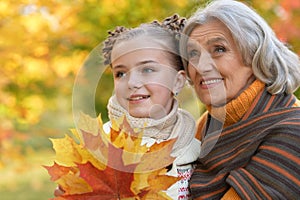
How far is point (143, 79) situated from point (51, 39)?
2.37 m

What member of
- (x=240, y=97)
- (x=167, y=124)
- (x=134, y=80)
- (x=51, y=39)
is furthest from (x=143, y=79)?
(x=51, y=39)

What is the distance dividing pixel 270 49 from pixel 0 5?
2349 mm

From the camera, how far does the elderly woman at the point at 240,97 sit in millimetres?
1557

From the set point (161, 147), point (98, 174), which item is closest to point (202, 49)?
point (161, 147)

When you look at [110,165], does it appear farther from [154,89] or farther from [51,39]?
[51,39]

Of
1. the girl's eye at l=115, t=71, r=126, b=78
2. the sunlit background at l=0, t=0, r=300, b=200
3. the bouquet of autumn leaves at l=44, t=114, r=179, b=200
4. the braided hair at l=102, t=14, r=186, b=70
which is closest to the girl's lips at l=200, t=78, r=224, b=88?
the braided hair at l=102, t=14, r=186, b=70

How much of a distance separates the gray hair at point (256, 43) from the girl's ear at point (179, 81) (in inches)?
2.6

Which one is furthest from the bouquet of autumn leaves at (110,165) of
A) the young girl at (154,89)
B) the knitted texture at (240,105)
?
the knitted texture at (240,105)

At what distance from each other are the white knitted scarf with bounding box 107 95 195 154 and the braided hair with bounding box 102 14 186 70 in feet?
0.46

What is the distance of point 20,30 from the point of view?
11.7 ft

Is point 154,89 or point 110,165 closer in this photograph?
point 110,165

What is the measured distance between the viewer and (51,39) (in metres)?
3.87

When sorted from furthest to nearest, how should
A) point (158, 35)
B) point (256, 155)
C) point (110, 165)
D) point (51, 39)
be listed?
point (51, 39)
point (158, 35)
point (256, 155)
point (110, 165)

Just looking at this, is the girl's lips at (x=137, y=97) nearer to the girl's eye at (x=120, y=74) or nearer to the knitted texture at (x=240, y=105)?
the girl's eye at (x=120, y=74)
